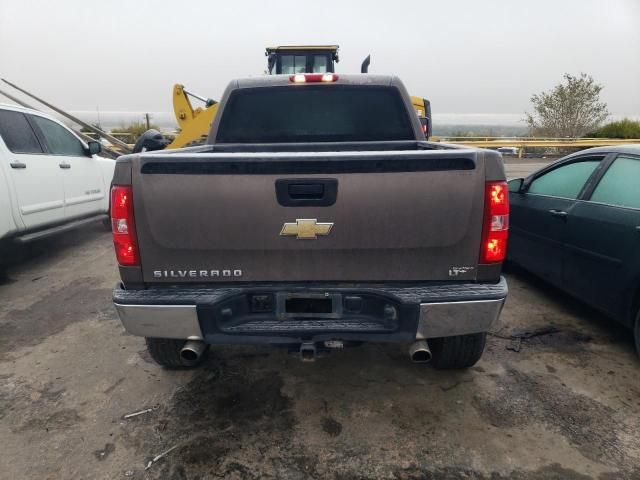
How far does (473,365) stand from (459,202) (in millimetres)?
1445

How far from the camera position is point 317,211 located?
227 centimetres

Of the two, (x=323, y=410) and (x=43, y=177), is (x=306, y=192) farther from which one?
(x=43, y=177)

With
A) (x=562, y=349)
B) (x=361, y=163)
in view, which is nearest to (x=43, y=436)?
(x=361, y=163)

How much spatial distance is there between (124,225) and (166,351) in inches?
42.1

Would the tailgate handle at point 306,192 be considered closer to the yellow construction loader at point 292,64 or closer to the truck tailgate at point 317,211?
the truck tailgate at point 317,211

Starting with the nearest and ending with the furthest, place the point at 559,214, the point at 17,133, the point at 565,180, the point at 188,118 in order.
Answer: the point at 559,214 < the point at 565,180 < the point at 17,133 < the point at 188,118

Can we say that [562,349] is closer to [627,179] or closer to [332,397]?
[627,179]

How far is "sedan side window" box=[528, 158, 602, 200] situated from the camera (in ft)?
13.0

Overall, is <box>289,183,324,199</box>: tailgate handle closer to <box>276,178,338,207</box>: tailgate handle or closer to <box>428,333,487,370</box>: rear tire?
<box>276,178,338,207</box>: tailgate handle

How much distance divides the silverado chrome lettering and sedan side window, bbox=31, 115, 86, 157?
461cm

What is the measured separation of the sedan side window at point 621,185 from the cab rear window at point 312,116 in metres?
1.60

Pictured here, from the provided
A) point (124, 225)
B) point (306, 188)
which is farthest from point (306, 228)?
point (124, 225)

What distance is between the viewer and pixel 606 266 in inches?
135

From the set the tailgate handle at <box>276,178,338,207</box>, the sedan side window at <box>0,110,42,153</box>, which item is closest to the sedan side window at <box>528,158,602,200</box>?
the tailgate handle at <box>276,178,338,207</box>
